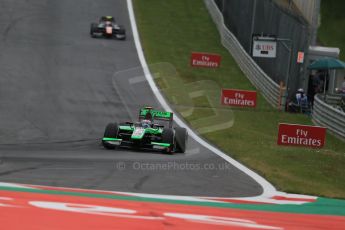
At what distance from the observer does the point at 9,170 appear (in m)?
12.6

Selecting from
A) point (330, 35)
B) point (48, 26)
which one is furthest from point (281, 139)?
point (330, 35)

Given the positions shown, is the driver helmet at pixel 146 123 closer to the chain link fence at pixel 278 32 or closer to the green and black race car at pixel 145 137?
the green and black race car at pixel 145 137

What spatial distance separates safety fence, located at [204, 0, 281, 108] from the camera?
30.8 m

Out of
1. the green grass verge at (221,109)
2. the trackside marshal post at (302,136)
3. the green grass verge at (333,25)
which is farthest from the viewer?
the green grass verge at (333,25)

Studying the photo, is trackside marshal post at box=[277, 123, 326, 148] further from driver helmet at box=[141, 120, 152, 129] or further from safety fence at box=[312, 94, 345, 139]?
safety fence at box=[312, 94, 345, 139]

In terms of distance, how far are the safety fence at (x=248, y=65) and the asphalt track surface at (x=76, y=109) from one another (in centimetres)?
526

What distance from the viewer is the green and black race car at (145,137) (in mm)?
16750

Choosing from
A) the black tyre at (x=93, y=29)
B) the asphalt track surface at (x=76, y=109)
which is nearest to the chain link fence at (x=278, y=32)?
the asphalt track surface at (x=76, y=109)

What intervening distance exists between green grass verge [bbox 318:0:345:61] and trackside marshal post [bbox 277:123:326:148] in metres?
36.5

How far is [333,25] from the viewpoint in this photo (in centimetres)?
5809

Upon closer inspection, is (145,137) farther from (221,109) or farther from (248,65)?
(248,65)

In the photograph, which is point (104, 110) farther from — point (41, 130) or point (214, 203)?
point (214, 203)

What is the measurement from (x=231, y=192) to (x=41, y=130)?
7.95m

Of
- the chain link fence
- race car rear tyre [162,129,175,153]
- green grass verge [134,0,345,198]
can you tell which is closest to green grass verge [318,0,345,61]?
green grass verge [134,0,345,198]
